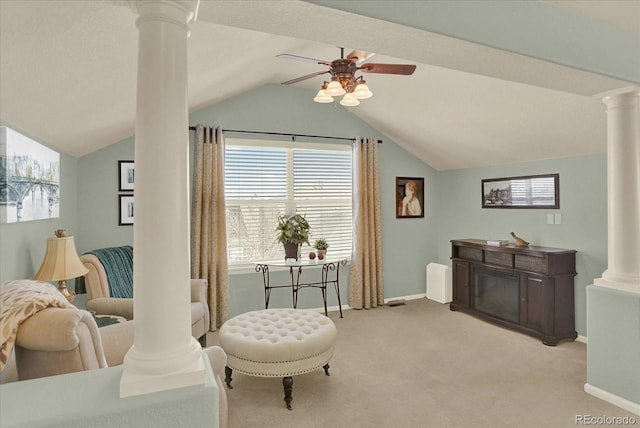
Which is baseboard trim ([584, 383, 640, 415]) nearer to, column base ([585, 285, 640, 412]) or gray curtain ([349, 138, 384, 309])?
column base ([585, 285, 640, 412])

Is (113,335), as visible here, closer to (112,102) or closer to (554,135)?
(112,102)

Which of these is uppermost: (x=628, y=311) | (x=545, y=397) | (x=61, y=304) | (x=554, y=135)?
(x=554, y=135)

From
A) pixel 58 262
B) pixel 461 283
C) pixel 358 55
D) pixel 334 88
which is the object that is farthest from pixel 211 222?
pixel 461 283

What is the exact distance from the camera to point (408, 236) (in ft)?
17.9

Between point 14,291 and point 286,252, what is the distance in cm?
289

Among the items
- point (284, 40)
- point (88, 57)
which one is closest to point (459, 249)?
point (284, 40)

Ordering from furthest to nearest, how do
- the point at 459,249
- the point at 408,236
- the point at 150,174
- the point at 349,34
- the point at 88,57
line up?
the point at 408,236 < the point at 459,249 < the point at 88,57 < the point at 349,34 < the point at 150,174

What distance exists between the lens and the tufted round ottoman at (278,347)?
2.51 meters

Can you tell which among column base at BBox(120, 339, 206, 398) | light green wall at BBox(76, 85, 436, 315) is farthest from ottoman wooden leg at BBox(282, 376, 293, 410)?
light green wall at BBox(76, 85, 436, 315)

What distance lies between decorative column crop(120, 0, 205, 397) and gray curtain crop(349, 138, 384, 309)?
3.74 metres

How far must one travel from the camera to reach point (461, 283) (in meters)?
4.78

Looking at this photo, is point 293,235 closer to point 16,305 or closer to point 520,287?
point 520,287

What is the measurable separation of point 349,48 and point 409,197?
12.3ft

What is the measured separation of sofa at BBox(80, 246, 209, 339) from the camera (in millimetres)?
2869
